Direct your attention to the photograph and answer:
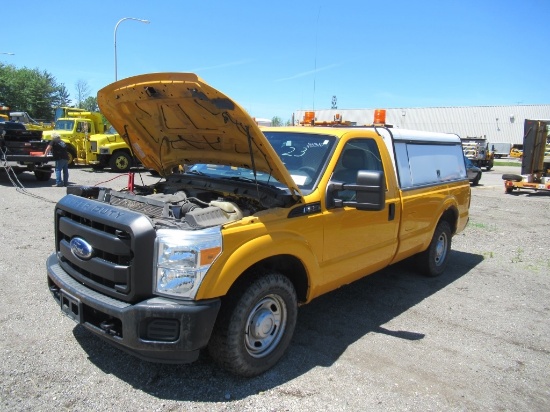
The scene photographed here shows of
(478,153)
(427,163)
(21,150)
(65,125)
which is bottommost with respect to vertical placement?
(21,150)

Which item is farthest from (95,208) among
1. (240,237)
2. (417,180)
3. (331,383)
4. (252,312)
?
(417,180)

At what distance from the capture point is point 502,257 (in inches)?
285

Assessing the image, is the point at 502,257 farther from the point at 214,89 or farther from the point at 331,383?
the point at 214,89

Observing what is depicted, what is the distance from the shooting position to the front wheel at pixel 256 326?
9.81 ft

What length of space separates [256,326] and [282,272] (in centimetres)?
55

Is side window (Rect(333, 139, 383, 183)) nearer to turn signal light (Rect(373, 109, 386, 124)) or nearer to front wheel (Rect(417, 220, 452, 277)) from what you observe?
turn signal light (Rect(373, 109, 386, 124))

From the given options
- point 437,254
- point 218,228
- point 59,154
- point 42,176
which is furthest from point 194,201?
point 42,176

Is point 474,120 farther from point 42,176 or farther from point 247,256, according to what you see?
point 247,256

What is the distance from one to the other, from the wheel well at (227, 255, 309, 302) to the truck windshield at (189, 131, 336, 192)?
0.62 meters

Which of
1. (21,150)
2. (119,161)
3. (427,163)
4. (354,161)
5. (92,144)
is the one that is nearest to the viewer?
(354,161)

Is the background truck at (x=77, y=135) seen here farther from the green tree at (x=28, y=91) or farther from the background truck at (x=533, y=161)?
the green tree at (x=28, y=91)

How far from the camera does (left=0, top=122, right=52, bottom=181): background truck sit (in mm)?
13195

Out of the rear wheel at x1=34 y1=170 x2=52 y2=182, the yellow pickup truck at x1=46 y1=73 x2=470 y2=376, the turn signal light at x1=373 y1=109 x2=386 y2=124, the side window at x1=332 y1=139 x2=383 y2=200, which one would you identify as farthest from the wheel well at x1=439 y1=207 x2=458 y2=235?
the rear wheel at x1=34 y1=170 x2=52 y2=182

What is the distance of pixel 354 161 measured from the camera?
417 cm
